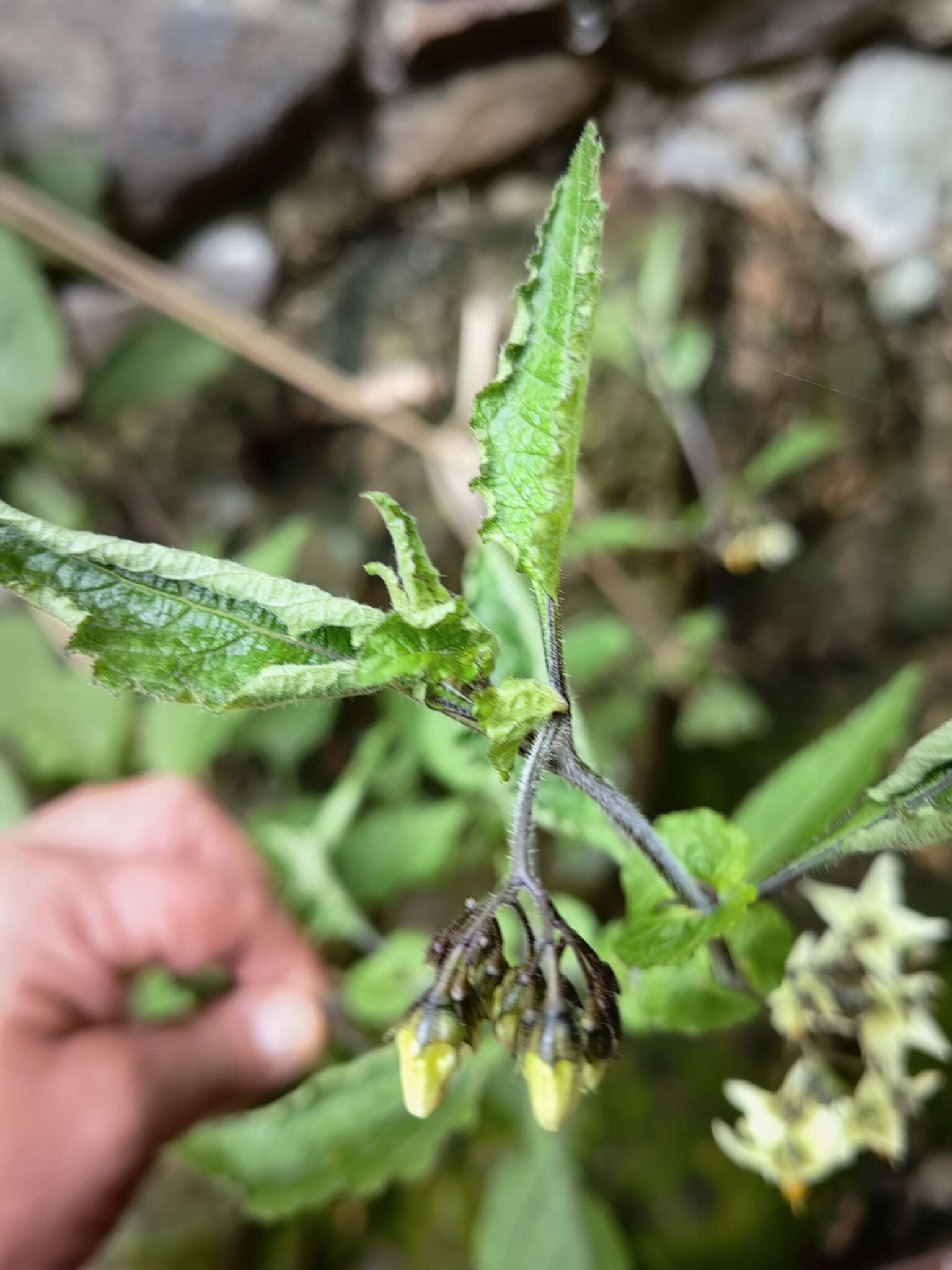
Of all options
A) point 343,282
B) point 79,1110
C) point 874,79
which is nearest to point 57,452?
point 343,282

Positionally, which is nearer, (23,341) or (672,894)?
(672,894)

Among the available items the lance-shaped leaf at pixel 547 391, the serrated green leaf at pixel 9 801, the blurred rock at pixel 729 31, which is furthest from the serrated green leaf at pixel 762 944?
the blurred rock at pixel 729 31

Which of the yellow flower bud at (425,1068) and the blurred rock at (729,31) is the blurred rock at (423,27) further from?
the yellow flower bud at (425,1068)

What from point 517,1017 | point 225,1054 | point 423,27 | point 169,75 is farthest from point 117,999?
point 423,27

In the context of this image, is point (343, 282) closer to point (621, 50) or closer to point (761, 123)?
point (621, 50)

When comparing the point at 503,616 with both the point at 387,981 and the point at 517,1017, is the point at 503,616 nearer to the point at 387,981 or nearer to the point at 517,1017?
the point at 517,1017
